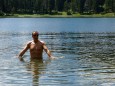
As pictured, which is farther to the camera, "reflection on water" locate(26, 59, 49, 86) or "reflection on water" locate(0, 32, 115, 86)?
"reflection on water" locate(26, 59, 49, 86)

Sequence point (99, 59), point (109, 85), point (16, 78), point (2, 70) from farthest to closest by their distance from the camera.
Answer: point (99, 59) < point (2, 70) < point (16, 78) < point (109, 85)

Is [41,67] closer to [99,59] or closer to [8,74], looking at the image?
[8,74]

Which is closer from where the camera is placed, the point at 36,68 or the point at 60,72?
the point at 60,72

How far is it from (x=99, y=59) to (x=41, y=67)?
5.69 m

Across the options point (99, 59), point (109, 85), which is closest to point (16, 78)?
point (109, 85)

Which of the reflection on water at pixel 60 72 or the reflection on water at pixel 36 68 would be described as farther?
the reflection on water at pixel 36 68

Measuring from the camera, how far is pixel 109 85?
53.7 feet

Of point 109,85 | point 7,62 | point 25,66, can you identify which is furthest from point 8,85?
point 7,62

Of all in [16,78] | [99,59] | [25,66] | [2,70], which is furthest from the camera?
[99,59]

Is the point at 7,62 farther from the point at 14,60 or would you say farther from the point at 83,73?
the point at 83,73

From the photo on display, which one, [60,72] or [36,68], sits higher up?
[60,72]

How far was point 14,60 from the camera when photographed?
2523 cm

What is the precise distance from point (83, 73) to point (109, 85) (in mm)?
3497

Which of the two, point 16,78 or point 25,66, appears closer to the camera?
point 16,78
